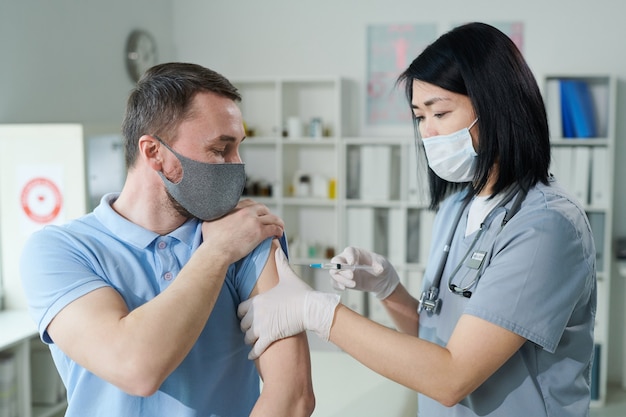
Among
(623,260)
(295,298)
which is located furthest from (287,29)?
(295,298)

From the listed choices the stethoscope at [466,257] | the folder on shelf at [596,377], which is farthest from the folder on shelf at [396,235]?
the stethoscope at [466,257]

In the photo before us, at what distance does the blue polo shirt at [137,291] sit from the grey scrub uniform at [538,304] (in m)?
0.47

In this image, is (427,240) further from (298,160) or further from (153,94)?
(153,94)

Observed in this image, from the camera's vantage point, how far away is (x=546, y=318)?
1.25 meters

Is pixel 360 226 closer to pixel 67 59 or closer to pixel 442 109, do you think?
pixel 67 59

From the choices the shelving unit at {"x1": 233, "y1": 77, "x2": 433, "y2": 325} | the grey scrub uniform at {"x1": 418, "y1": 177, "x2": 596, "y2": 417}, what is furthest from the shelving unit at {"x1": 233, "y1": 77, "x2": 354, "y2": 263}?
the grey scrub uniform at {"x1": 418, "y1": 177, "x2": 596, "y2": 417}

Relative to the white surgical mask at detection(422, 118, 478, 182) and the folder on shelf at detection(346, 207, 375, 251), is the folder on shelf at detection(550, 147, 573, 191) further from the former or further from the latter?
the white surgical mask at detection(422, 118, 478, 182)

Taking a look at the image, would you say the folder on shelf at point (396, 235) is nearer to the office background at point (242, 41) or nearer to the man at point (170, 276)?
the office background at point (242, 41)

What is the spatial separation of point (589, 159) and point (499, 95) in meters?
2.76

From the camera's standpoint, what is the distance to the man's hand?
126 cm

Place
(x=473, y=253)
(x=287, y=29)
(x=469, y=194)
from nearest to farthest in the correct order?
1. (x=473, y=253)
2. (x=469, y=194)
3. (x=287, y=29)

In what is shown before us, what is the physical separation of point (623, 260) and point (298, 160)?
2125 millimetres

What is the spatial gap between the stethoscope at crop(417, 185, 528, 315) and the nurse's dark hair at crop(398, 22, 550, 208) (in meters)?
0.04

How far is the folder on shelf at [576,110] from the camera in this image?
3807 mm
